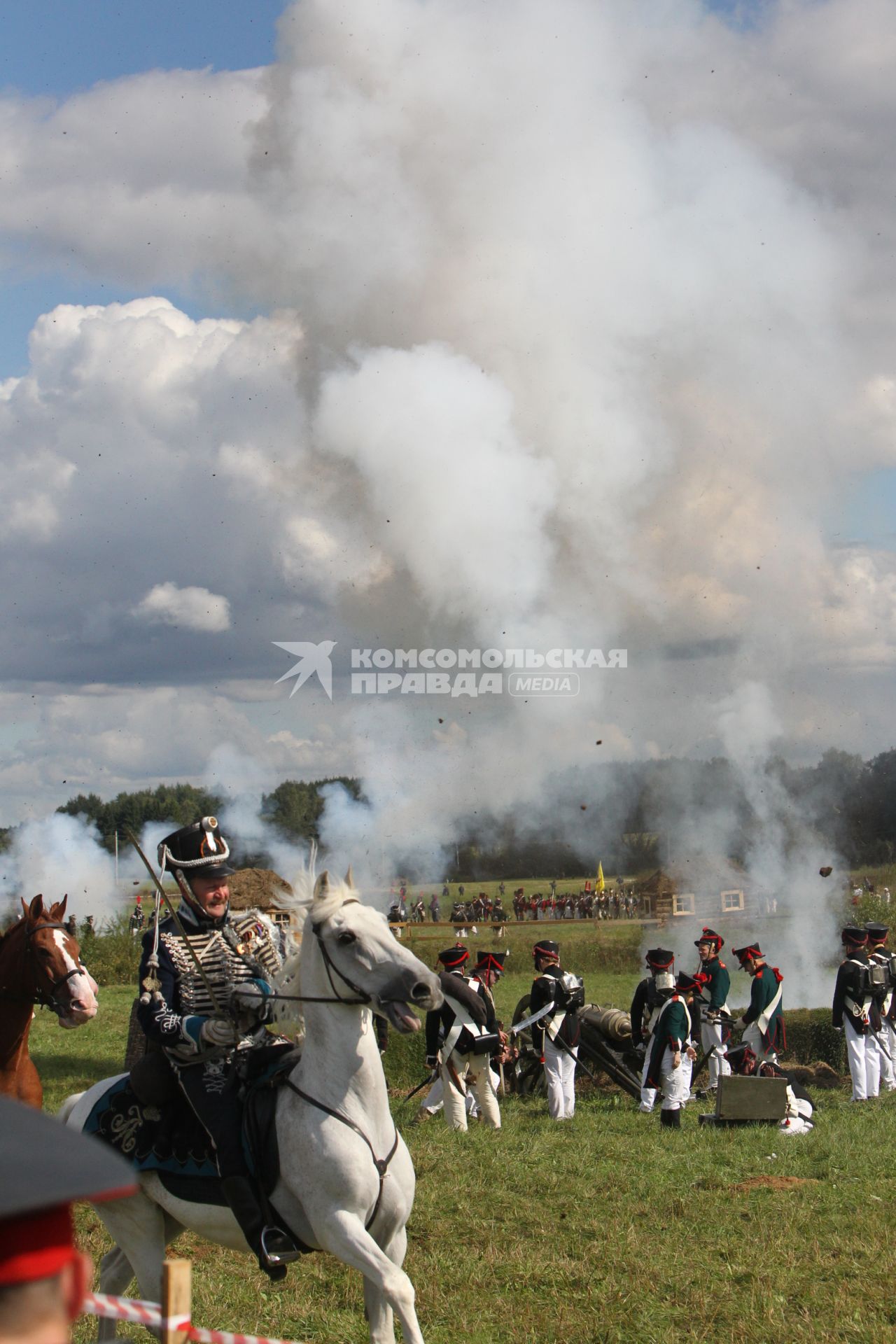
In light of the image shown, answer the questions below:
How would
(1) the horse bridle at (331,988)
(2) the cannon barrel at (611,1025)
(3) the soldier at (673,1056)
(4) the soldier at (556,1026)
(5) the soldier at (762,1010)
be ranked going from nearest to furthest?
1. (1) the horse bridle at (331,988)
2. (3) the soldier at (673,1056)
3. (4) the soldier at (556,1026)
4. (5) the soldier at (762,1010)
5. (2) the cannon barrel at (611,1025)

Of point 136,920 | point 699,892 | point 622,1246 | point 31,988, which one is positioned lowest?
point 622,1246

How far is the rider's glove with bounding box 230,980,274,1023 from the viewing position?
6336 mm

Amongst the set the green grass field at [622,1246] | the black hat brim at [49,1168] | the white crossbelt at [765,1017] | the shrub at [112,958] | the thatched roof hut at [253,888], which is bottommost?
the green grass field at [622,1246]

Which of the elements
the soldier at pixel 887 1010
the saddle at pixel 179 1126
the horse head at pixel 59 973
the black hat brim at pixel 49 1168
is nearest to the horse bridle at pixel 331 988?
the saddle at pixel 179 1126

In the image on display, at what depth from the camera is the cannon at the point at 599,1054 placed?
16.4m

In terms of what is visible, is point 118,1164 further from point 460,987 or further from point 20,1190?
point 460,987

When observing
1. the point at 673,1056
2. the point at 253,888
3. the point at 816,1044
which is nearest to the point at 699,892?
the point at 253,888

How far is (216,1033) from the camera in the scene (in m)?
6.14

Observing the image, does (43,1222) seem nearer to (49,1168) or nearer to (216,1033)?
(49,1168)

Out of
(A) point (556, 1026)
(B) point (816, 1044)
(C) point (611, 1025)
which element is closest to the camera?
(A) point (556, 1026)

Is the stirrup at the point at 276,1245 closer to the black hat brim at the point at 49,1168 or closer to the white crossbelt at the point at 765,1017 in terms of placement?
the black hat brim at the point at 49,1168

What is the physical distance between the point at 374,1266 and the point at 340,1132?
24.2 inches

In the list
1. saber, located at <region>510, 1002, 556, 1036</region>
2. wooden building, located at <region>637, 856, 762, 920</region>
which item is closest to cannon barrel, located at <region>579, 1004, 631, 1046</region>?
saber, located at <region>510, 1002, 556, 1036</region>

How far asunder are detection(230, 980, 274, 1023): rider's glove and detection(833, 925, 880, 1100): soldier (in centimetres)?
1157
